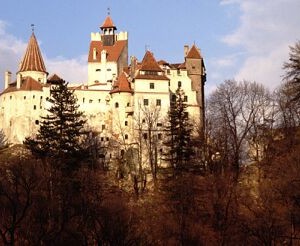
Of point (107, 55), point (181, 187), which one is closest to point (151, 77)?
point (107, 55)

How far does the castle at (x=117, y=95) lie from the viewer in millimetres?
76625

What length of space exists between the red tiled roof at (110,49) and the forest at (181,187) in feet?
80.9

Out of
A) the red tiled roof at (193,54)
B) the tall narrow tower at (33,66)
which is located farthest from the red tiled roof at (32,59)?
the red tiled roof at (193,54)

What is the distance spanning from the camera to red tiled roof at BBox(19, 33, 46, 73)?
8756 cm

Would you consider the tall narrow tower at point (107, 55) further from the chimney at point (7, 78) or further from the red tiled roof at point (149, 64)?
the chimney at point (7, 78)

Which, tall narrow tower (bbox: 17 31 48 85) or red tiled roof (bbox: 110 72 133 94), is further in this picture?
tall narrow tower (bbox: 17 31 48 85)

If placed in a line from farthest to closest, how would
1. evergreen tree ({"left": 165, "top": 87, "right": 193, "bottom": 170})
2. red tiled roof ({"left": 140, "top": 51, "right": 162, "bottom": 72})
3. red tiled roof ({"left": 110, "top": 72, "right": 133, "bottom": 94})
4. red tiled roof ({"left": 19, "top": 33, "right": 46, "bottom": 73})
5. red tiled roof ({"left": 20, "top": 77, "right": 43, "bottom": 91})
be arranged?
red tiled roof ({"left": 19, "top": 33, "right": 46, "bottom": 73})
red tiled roof ({"left": 20, "top": 77, "right": 43, "bottom": 91})
red tiled roof ({"left": 140, "top": 51, "right": 162, "bottom": 72})
red tiled roof ({"left": 110, "top": 72, "right": 133, "bottom": 94})
evergreen tree ({"left": 165, "top": 87, "right": 193, "bottom": 170})

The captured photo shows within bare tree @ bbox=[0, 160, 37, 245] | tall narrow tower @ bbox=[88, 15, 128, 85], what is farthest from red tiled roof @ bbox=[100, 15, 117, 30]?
bare tree @ bbox=[0, 160, 37, 245]

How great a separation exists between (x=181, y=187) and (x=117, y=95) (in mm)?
31963

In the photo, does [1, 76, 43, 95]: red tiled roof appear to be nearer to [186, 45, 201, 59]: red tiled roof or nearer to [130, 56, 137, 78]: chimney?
[130, 56, 137, 78]: chimney

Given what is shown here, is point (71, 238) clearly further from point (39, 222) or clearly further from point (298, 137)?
point (298, 137)

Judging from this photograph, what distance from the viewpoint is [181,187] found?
48.3m

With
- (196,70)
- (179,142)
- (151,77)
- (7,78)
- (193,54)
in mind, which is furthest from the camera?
(7,78)

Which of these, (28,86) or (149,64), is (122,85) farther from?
(28,86)
